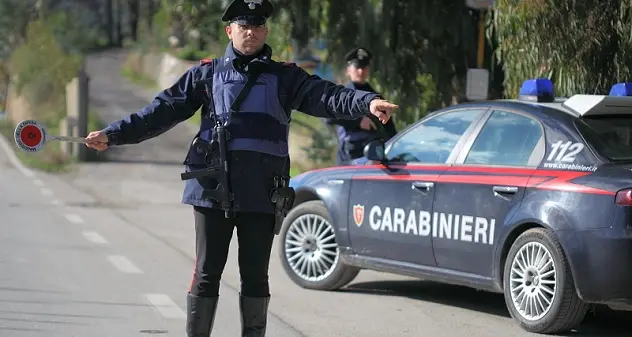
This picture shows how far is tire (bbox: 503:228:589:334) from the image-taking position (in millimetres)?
7285

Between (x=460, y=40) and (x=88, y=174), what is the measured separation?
8.80m

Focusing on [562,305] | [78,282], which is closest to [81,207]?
[78,282]

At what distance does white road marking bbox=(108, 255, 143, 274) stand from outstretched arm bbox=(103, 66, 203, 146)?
14.2ft

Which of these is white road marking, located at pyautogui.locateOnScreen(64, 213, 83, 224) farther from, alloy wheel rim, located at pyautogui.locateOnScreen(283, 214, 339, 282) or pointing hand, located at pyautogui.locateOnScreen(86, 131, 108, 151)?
pointing hand, located at pyautogui.locateOnScreen(86, 131, 108, 151)

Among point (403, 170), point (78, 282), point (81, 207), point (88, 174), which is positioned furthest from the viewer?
point (88, 174)

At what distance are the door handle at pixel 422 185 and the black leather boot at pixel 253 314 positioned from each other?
2575mm

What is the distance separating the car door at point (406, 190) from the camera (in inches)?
330

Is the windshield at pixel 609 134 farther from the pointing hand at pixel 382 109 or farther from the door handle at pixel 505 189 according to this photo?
the pointing hand at pixel 382 109

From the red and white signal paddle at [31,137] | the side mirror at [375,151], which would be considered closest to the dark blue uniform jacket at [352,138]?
the side mirror at [375,151]

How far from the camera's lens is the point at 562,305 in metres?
7.30

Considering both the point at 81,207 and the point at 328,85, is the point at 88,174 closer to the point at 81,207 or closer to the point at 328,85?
the point at 81,207

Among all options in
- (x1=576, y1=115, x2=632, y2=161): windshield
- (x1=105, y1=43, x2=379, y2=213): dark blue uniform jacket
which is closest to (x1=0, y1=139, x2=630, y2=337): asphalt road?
(x1=576, y1=115, x2=632, y2=161): windshield

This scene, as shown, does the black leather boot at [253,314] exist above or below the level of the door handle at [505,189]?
below

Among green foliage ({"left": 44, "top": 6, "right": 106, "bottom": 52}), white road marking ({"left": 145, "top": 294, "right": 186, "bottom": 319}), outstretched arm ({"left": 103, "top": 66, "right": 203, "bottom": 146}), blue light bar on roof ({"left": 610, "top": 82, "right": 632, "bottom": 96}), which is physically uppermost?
green foliage ({"left": 44, "top": 6, "right": 106, "bottom": 52})
